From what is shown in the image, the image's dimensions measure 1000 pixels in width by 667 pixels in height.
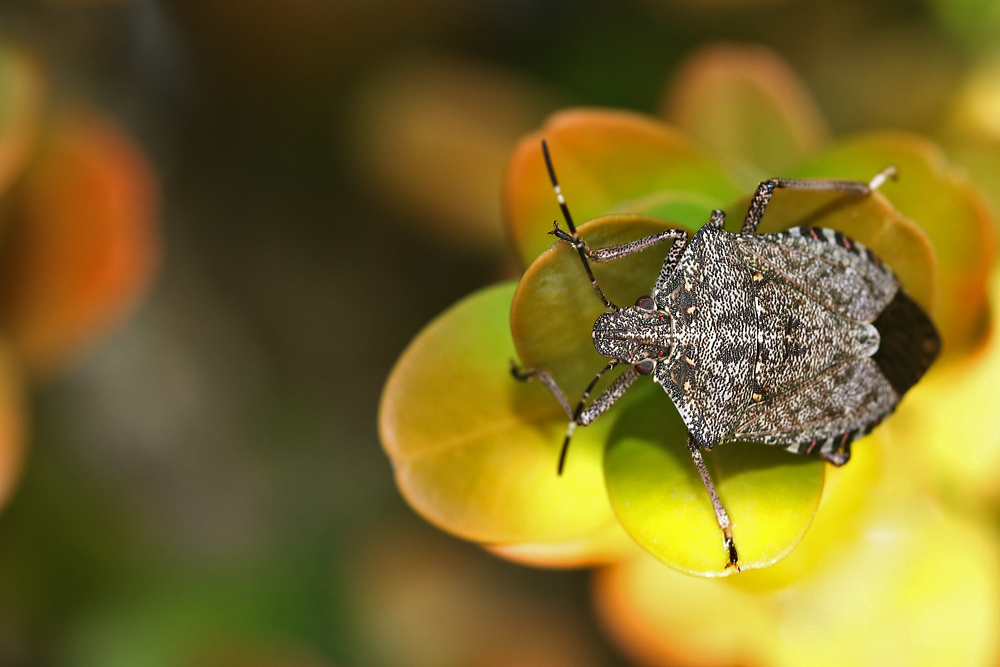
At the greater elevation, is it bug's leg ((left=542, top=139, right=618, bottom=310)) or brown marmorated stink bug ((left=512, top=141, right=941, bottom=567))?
bug's leg ((left=542, top=139, right=618, bottom=310))

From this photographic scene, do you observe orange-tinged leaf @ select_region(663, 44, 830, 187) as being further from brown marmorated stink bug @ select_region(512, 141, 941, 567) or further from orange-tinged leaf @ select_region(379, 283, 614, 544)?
orange-tinged leaf @ select_region(379, 283, 614, 544)

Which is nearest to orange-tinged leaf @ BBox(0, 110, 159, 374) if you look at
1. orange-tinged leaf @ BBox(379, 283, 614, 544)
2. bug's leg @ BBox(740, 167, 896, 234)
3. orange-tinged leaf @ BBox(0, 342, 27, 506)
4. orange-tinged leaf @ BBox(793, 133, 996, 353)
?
orange-tinged leaf @ BBox(0, 342, 27, 506)

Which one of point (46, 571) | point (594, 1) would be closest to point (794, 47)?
point (594, 1)

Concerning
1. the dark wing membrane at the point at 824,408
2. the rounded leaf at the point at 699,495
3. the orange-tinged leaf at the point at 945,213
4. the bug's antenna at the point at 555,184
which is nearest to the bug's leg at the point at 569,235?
the bug's antenna at the point at 555,184

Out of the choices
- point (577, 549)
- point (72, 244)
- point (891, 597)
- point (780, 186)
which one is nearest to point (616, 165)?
point (780, 186)

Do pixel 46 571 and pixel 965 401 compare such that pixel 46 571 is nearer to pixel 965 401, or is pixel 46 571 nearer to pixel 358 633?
pixel 358 633

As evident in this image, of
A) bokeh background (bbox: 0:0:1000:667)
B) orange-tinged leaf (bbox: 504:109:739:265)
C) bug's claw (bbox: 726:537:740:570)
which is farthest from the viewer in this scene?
bokeh background (bbox: 0:0:1000:667)

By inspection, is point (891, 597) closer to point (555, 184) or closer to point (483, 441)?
point (483, 441)
